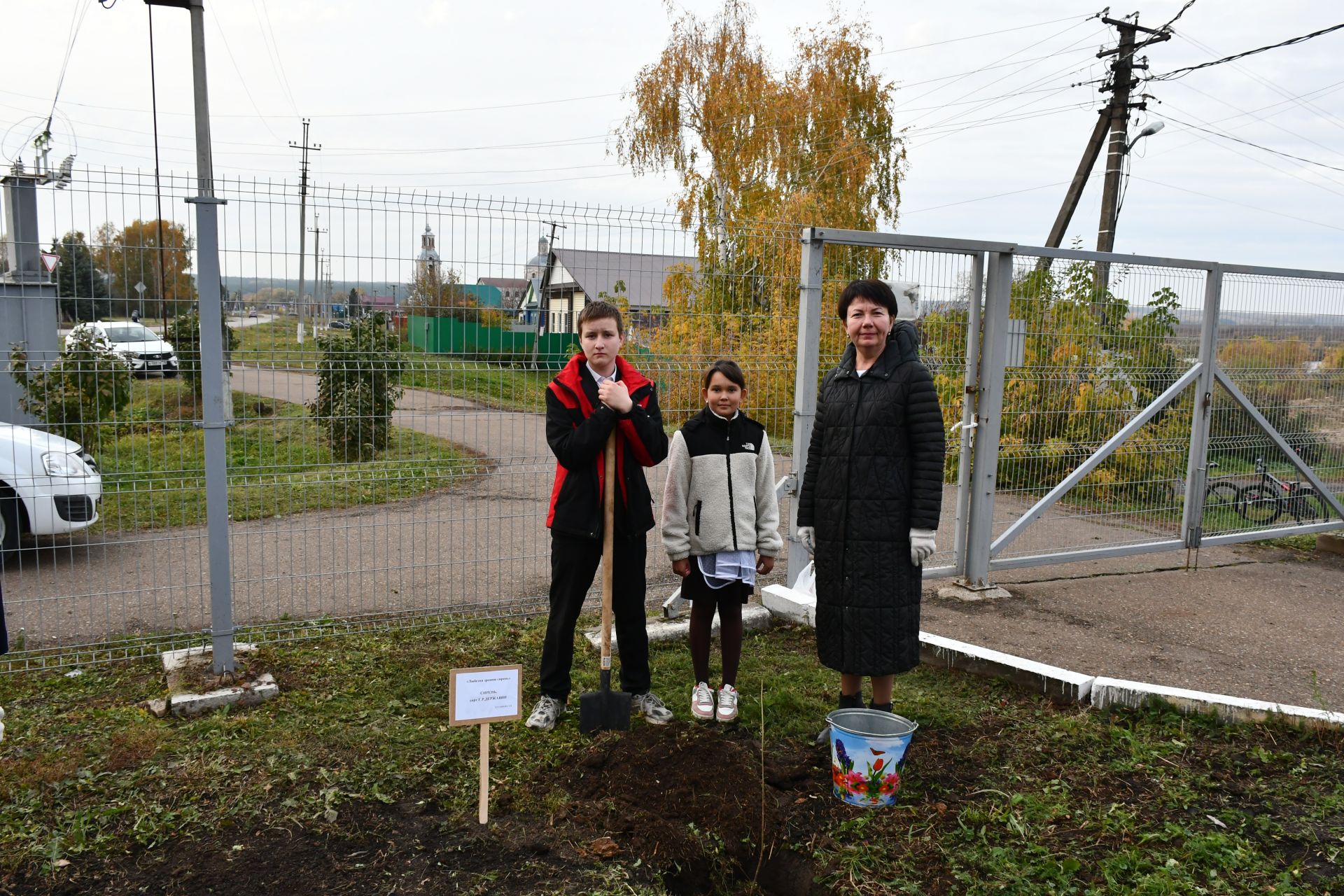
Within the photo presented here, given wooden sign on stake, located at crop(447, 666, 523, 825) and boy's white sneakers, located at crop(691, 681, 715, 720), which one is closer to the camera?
wooden sign on stake, located at crop(447, 666, 523, 825)

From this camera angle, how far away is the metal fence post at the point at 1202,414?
785 centimetres

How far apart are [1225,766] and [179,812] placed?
13.7 ft

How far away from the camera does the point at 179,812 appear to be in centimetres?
339

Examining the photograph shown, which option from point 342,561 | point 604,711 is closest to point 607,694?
point 604,711

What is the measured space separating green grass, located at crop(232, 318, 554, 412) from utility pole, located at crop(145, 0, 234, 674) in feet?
0.61

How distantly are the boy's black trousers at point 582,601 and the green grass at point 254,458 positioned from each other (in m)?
1.35

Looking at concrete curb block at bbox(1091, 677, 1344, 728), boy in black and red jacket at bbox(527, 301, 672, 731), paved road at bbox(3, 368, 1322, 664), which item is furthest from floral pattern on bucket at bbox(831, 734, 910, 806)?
paved road at bbox(3, 368, 1322, 664)

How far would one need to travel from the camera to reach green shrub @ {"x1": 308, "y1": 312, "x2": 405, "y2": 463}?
4.79m

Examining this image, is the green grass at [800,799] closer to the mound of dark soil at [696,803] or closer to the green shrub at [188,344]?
the mound of dark soil at [696,803]

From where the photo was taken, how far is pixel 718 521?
4.32 m

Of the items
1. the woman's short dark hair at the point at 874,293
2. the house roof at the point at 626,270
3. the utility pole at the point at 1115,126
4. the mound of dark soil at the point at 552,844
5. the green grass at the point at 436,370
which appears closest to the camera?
the mound of dark soil at the point at 552,844

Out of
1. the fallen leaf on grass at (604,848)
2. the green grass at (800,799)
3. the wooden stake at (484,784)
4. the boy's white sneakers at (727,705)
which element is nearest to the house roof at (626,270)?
the green grass at (800,799)

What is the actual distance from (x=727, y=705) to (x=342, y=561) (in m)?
4.01

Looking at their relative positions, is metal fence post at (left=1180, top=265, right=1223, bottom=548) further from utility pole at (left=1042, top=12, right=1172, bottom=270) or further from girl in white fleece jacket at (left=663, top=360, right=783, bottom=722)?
utility pole at (left=1042, top=12, right=1172, bottom=270)
